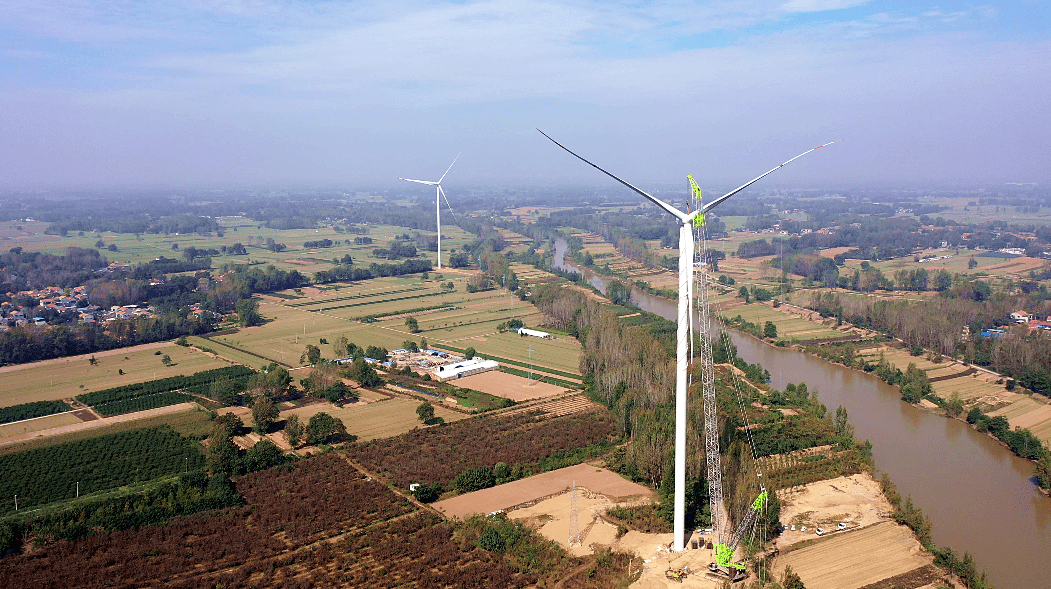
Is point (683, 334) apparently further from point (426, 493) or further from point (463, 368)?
point (463, 368)

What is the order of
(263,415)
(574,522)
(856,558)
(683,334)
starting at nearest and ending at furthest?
(683,334) → (856,558) → (574,522) → (263,415)

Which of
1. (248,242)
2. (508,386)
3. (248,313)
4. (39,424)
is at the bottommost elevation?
(508,386)

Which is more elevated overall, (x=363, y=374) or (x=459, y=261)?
(x=459, y=261)

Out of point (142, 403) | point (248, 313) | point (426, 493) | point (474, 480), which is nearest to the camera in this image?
point (426, 493)

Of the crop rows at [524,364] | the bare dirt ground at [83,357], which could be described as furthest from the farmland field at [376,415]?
the bare dirt ground at [83,357]

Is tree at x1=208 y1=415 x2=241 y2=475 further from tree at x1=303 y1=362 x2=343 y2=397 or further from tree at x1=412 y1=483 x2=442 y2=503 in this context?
tree at x1=412 y1=483 x2=442 y2=503

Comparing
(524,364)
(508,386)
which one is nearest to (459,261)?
(524,364)

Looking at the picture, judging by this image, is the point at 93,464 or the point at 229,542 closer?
the point at 229,542

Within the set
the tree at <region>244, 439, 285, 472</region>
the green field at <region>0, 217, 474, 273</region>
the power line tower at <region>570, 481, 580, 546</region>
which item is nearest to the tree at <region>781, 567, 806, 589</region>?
the power line tower at <region>570, 481, 580, 546</region>
